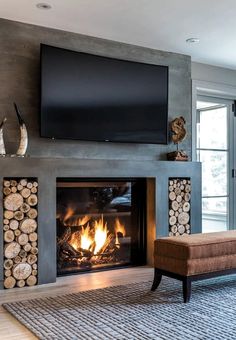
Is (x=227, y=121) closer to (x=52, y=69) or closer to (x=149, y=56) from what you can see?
(x=149, y=56)

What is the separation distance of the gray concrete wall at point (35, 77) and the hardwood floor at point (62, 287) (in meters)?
1.21

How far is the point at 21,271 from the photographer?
149 inches

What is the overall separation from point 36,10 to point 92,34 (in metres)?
0.80

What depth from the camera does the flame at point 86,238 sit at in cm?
448

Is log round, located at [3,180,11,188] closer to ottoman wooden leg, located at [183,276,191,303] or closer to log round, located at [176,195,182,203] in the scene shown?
ottoman wooden leg, located at [183,276,191,303]

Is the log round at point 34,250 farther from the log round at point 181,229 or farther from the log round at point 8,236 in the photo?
the log round at point 181,229

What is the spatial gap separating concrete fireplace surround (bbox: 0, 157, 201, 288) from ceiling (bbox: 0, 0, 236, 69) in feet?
4.27

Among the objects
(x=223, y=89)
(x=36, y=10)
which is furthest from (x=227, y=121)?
(x=36, y=10)

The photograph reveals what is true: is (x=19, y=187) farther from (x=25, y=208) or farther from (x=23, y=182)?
(x=25, y=208)

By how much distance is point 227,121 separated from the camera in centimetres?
587

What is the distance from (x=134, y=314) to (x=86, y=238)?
5.23 feet

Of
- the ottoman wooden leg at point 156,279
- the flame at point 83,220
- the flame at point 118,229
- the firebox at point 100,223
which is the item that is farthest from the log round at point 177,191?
the ottoman wooden leg at point 156,279

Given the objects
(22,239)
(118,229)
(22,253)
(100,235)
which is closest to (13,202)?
(22,239)

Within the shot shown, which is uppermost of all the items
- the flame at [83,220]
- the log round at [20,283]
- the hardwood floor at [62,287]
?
the flame at [83,220]
